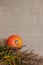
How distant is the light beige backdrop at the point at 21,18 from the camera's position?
1489 millimetres

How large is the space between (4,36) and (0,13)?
149 mm

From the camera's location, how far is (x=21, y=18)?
4.92 ft

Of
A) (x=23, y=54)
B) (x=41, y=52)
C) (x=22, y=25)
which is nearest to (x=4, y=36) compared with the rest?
(x=22, y=25)

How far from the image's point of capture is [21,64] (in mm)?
1089

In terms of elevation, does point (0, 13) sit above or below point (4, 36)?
above

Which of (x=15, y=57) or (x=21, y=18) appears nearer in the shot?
(x=15, y=57)

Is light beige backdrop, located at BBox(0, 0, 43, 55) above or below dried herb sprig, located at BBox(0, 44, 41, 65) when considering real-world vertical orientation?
above

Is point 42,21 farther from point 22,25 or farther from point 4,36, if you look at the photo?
point 4,36

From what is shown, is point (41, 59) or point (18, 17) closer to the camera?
point (41, 59)

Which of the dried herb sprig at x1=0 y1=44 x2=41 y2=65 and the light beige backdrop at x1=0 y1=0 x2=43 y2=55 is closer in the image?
the dried herb sprig at x1=0 y1=44 x2=41 y2=65

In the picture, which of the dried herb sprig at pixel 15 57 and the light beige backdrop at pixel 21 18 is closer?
the dried herb sprig at pixel 15 57

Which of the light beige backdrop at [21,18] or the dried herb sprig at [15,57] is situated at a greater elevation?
the light beige backdrop at [21,18]

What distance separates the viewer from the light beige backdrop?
58.6 inches

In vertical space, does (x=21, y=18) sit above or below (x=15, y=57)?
above
